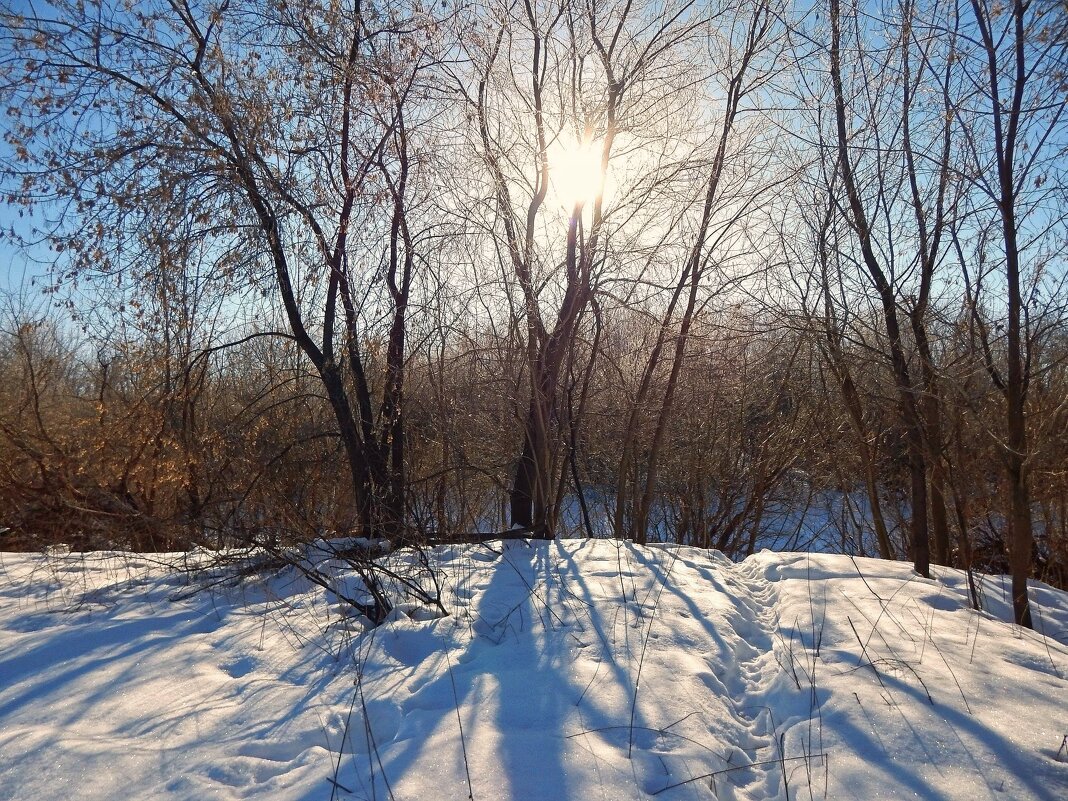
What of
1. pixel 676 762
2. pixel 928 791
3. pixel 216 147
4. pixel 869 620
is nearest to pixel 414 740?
pixel 676 762

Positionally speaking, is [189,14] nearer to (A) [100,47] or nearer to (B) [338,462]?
(A) [100,47]

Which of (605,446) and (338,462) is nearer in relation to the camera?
(338,462)

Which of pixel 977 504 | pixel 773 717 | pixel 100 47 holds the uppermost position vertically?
pixel 100 47

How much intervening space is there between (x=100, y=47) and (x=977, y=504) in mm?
8968

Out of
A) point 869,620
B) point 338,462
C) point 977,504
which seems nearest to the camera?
point 869,620

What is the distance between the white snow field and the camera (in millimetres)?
2361

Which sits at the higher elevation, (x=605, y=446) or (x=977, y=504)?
(x=605, y=446)

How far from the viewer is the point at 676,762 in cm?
251

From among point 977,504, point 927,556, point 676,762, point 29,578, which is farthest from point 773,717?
point 977,504

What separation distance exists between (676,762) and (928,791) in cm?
79

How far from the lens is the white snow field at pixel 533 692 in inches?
93.0

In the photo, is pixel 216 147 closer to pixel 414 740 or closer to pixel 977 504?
pixel 414 740

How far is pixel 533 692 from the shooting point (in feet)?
9.87

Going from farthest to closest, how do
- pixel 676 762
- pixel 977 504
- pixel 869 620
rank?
1. pixel 977 504
2. pixel 869 620
3. pixel 676 762
